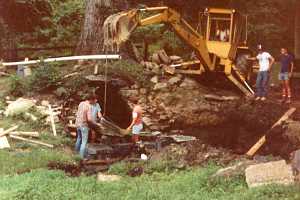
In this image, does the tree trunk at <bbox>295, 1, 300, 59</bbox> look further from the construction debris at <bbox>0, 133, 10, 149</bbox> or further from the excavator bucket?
the construction debris at <bbox>0, 133, 10, 149</bbox>

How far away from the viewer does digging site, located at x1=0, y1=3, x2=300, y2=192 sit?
1777 centimetres

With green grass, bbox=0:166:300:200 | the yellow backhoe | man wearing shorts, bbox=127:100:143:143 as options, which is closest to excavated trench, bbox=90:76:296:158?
the yellow backhoe

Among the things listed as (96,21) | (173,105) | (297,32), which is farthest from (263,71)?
(297,32)

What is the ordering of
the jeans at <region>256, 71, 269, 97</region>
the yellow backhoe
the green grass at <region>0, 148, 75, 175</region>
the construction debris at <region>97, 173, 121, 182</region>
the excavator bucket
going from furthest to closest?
the yellow backhoe → the jeans at <region>256, 71, 269, 97</region> → the excavator bucket → the green grass at <region>0, 148, 75, 175</region> → the construction debris at <region>97, 173, 121, 182</region>

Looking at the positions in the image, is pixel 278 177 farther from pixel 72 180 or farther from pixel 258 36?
pixel 258 36

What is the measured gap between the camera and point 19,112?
20.2m

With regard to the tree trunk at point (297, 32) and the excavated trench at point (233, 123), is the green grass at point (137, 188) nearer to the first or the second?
the excavated trench at point (233, 123)

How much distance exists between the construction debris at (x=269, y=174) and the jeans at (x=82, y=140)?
5.79m

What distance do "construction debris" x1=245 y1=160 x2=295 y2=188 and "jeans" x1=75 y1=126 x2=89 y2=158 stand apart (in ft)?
19.0

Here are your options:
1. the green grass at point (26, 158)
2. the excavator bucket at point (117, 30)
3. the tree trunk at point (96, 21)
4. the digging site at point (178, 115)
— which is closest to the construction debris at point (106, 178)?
the digging site at point (178, 115)

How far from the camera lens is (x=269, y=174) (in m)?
13.4

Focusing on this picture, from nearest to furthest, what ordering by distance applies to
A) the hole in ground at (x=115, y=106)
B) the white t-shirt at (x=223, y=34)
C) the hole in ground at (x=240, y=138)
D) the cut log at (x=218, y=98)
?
the hole in ground at (x=240, y=138) < the hole in ground at (x=115, y=106) < the cut log at (x=218, y=98) < the white t-shirt at (x=223, y=34)

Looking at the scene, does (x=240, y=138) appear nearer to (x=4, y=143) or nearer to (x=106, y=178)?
(x=106, y=178)

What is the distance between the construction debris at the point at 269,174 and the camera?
43.7 feet
